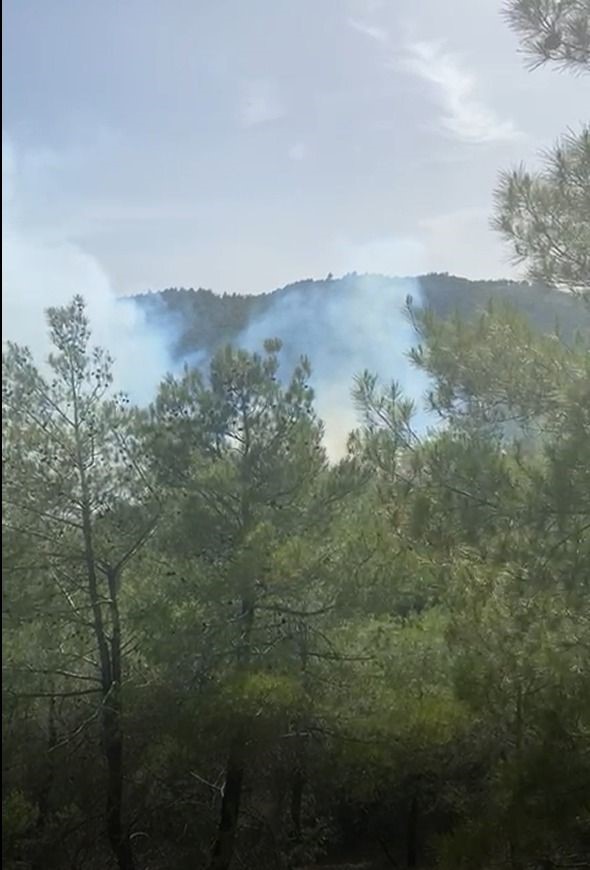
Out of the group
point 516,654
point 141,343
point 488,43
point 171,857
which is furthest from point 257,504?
point 488,43

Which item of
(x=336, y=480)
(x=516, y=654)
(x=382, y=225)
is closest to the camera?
(x=516, y=654)

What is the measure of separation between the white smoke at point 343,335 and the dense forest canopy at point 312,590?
1.2 inches

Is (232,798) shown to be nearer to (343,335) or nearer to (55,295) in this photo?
(343,335)

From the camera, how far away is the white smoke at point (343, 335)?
227cm

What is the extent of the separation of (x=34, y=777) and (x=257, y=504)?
877 mm

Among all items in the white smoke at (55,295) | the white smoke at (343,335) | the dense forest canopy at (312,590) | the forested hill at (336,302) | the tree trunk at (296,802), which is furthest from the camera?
the tree trunk at (296,802)

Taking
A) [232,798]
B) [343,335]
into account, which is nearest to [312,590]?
[232,798]

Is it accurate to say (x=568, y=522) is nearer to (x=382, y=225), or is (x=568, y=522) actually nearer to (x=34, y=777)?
(x=382, y=225)

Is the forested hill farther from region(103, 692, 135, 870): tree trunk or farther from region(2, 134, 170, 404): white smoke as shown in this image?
region(103, 692, 135, 870): tree trunk

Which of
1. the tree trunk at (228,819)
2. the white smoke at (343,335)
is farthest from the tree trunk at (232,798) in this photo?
the white smoke at (343,335)

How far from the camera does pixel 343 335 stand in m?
2.50

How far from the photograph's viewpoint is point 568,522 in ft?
6.43

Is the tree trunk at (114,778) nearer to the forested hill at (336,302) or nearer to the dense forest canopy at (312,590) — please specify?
the dense forest canopy at (312,590)

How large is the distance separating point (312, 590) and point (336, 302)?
0.79 meters
